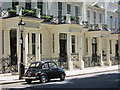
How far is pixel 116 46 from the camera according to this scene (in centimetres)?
4428

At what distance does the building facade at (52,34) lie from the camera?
2391cm

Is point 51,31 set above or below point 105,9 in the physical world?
below

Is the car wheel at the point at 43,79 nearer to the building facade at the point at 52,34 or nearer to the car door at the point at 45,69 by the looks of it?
the car door at the point at 45,69

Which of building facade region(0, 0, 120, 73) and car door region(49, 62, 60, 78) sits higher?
building facade region(0, 0, 120, 73)

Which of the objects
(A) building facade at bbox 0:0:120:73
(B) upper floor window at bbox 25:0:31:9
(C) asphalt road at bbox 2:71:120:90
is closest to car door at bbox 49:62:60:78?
(C) asphalt road at bbox 2:71:120:90

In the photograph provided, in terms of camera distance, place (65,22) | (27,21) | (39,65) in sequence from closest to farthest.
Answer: (39,65) → (27,21) → (65,22)

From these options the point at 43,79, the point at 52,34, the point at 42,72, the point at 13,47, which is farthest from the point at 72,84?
the point at 52,34

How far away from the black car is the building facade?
365cm

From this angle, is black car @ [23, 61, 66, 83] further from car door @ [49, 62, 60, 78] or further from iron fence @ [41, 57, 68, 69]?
iron fence @ [41, 57, 68, 69]

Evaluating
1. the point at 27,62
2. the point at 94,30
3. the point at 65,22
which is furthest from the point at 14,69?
the point at 94,30

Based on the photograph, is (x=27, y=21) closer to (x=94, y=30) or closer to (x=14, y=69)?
(x=14, y=69)

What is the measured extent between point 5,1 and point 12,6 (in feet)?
3.58

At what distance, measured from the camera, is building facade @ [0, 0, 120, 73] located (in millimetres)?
23909

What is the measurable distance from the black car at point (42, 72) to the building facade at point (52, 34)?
3.65 m
